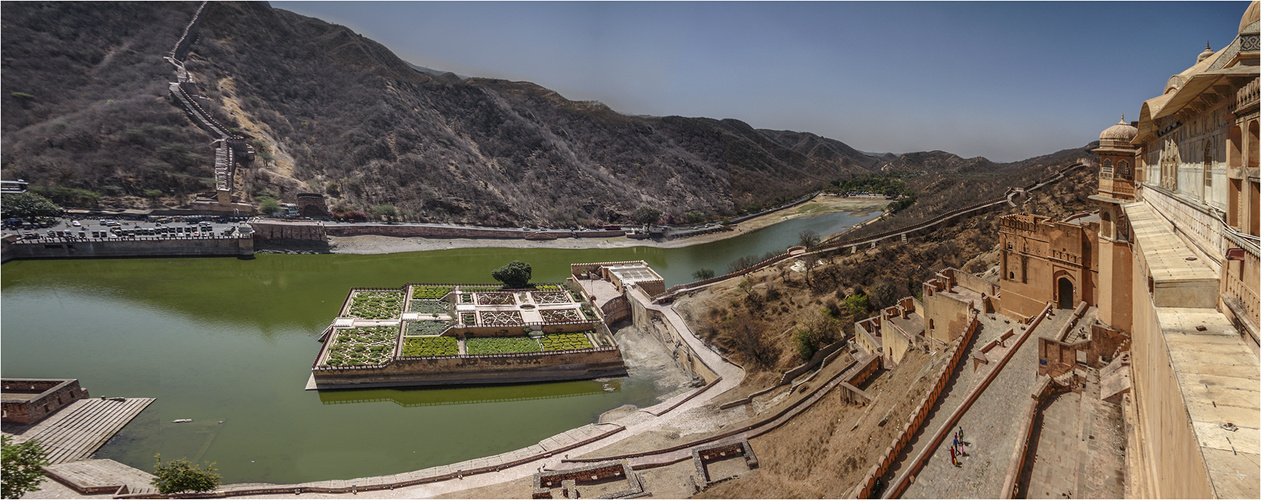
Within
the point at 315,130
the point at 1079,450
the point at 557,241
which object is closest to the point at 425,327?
the point at 1079,450

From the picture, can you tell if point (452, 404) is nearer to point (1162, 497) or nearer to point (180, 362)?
point (180, 362)

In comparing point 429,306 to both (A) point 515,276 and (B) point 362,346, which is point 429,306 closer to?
(B) point 362,346

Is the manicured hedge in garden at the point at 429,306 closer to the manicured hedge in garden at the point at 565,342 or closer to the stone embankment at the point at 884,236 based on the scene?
the manicured hedge in garden at the point at 565,342

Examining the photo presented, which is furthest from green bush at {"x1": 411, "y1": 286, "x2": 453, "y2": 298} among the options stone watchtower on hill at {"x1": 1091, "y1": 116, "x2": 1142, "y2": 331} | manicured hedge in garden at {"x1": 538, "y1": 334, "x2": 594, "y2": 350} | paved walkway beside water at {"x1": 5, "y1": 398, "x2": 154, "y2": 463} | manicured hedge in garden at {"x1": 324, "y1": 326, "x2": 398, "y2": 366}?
stone watchtower on hill at {"x1": 1091, "y1": 116, "x2": 1142, "y2": 331}

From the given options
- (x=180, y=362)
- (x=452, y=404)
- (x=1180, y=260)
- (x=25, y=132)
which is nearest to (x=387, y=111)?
(x=25, y=132)

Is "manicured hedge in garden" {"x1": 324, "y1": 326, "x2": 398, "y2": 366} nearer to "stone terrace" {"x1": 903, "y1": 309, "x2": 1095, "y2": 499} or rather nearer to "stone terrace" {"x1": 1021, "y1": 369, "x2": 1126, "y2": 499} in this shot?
"stone terrace" {"x1": 903, "y1": 309, "x2": 1095, "y2": 499}
